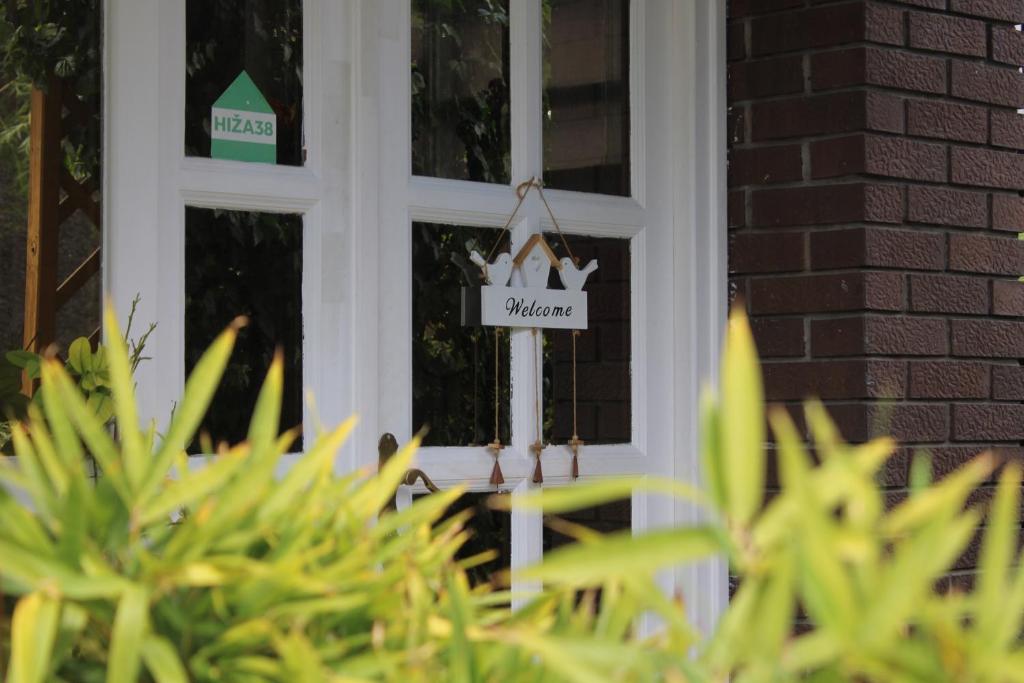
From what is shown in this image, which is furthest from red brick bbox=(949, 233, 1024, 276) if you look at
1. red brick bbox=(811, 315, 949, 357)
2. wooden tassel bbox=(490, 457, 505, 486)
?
wooden tassel bbox=(490, 457, 505, 486)

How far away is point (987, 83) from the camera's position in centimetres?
267

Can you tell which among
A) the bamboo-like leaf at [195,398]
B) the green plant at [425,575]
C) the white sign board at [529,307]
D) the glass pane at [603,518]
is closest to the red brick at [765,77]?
the white sign board at [529,307]

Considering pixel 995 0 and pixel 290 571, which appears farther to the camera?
pixel 995 0

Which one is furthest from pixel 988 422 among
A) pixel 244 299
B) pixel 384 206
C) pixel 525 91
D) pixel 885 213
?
pixel 244 299

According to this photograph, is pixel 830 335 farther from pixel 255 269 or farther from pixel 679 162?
pixel 255 269

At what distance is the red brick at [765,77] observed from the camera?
100 inches

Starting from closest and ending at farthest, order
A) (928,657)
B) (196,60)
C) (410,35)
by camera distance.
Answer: (928,657)
(196,60)
(410,35)

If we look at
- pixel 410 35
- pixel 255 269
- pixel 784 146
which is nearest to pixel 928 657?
pixel 255 269

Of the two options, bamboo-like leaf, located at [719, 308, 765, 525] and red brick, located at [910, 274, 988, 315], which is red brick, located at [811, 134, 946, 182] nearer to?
red brick, located at [910, 274, 988, 315]

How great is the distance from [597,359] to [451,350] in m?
0.31

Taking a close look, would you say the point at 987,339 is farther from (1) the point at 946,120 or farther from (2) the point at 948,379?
(1) the point at 946,120

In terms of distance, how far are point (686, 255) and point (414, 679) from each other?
206 centimetres

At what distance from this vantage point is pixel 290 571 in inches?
23.1

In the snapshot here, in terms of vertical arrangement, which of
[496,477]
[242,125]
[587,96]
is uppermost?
[587,96]
